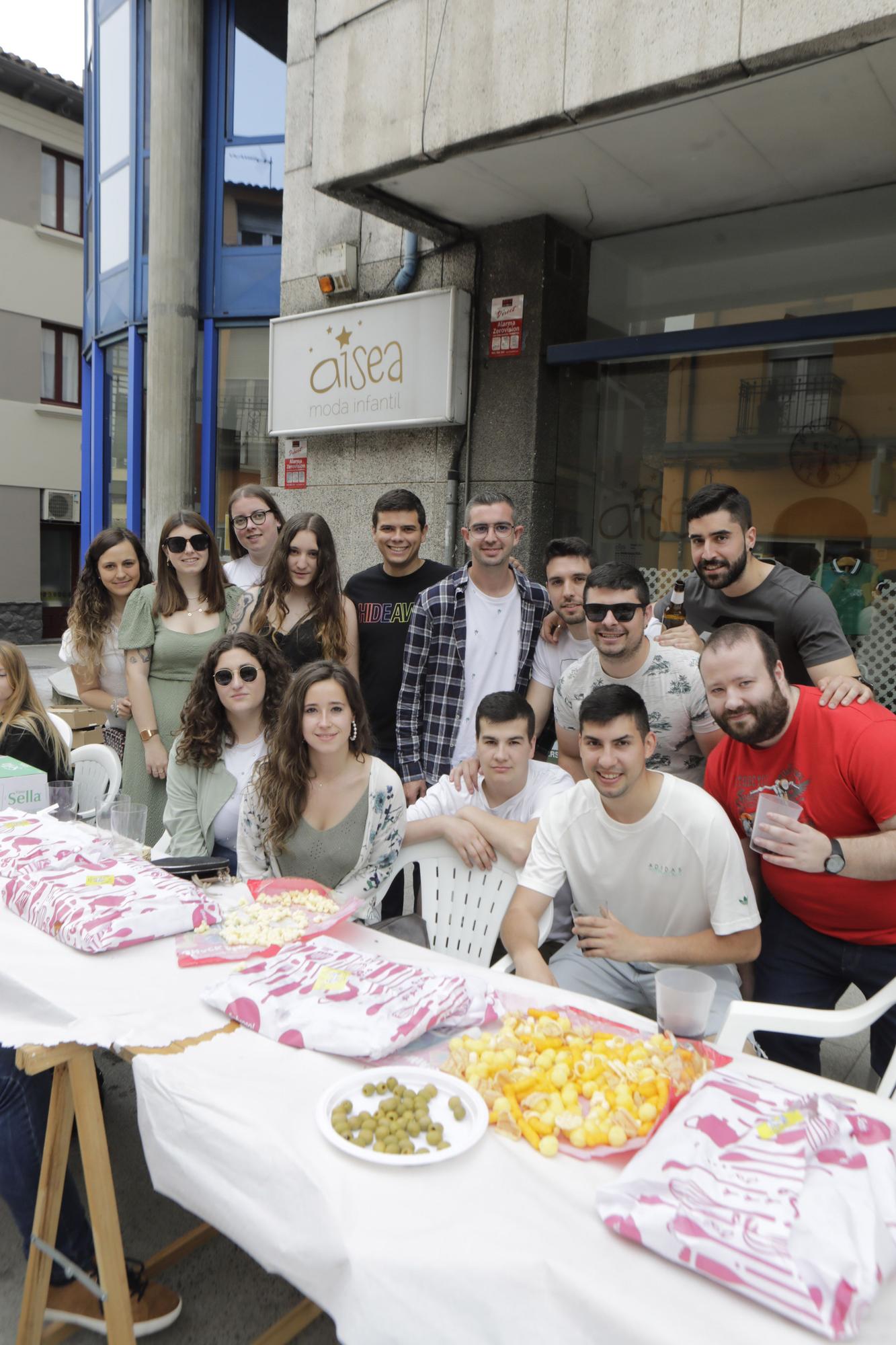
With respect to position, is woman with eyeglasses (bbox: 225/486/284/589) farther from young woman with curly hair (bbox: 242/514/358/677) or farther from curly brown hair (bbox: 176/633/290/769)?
curly brown hair (bbox: 176/633/290/769)

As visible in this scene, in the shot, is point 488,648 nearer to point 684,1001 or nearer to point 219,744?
point 219,744

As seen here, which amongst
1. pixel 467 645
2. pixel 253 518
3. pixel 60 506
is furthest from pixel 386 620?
pixel 60 506

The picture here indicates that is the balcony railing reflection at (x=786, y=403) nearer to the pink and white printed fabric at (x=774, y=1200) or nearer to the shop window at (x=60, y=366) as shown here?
the pink and white printed fabric at (x=774, y=1200)

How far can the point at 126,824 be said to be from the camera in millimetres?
2916

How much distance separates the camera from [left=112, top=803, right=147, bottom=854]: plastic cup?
9.50 feet

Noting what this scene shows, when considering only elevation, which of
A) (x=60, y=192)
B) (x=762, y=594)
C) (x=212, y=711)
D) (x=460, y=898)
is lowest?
(x=460, y=898)

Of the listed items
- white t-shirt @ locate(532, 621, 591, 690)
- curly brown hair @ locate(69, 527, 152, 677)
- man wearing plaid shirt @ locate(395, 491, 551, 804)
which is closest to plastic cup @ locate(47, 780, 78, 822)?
man wearing plaid shirt @ locate(395, 491, 551, 804)

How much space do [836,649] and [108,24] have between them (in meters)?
11.6

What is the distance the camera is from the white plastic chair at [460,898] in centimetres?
324

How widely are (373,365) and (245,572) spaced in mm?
2211

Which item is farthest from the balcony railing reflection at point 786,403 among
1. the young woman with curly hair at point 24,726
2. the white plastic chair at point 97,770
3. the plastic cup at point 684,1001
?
the plastic cup at point 684,1001

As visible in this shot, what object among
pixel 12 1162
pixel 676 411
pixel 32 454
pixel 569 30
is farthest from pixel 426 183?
pixel 32 454

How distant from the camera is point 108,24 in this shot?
10.5 meters

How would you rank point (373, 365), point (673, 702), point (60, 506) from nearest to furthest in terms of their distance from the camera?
point (673, 702) < point (373, 365) < point (60, 506)
